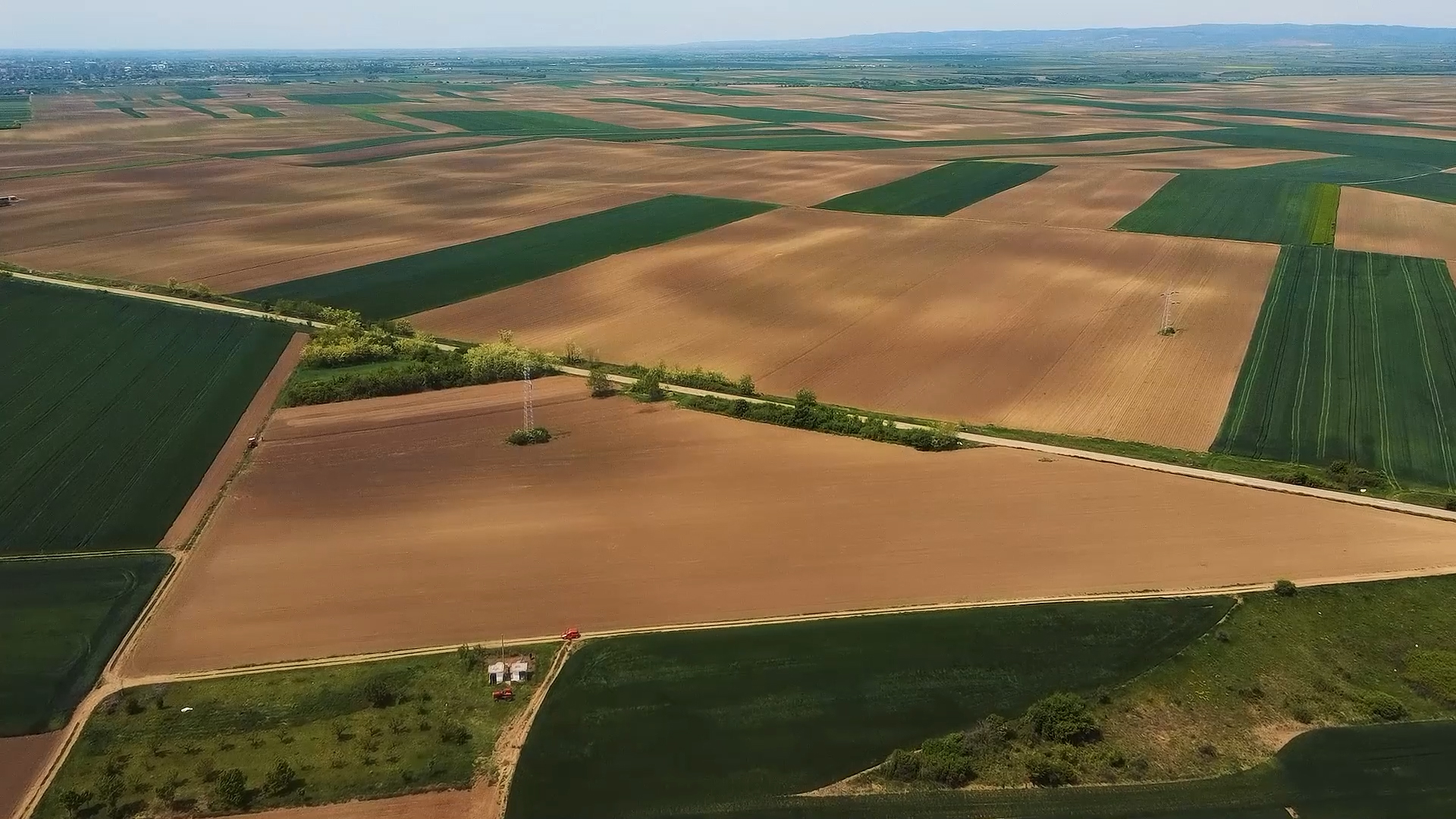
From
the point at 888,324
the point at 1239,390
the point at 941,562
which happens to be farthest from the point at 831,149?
the point at 941,562

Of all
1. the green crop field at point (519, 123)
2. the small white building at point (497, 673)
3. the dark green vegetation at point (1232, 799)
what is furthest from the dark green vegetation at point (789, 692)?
the green crop field at point (519, 123)

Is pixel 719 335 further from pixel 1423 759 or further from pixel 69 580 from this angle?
pixel 1423 759

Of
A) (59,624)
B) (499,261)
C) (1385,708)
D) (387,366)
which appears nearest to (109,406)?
(387,366)

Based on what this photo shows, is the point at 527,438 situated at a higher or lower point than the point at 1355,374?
lower

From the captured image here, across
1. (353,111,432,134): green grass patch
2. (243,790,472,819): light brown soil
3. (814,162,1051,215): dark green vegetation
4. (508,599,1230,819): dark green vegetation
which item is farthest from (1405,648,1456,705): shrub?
(353,111,432,134): green grass patch

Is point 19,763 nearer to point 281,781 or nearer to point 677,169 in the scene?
point 281,781

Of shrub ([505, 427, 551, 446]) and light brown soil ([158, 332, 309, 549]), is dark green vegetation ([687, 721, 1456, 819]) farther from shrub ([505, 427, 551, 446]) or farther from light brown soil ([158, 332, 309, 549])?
light brown soil ([158, 332, 309, 549])
